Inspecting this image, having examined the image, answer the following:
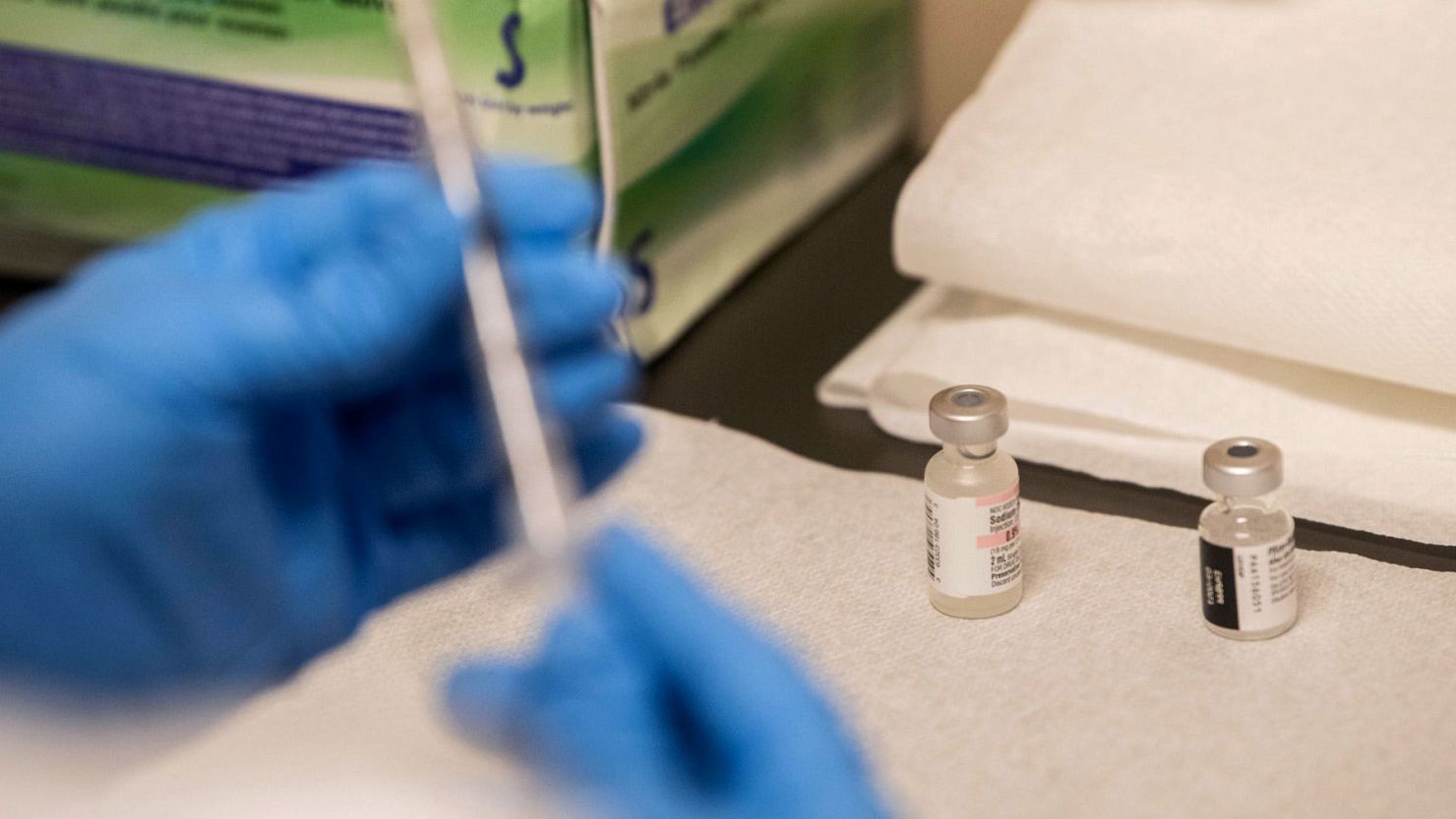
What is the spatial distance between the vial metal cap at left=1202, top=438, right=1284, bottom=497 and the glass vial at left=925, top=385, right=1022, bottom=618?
0.32 ft

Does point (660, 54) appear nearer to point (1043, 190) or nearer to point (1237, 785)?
point (1043, 190)

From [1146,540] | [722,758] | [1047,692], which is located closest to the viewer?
[722,758]

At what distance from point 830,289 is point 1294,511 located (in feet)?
1.31

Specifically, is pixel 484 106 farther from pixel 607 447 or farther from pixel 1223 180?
pixel 1223 180

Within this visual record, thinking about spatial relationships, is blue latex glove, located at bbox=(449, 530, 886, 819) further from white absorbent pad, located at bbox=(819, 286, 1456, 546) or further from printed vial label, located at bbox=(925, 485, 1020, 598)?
white absorbent pad, located at bbox=(819, 286, 1456, 546)

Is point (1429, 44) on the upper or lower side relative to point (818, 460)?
upper

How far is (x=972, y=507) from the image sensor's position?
30.9 inches

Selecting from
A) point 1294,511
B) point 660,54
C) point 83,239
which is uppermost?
point 660,54

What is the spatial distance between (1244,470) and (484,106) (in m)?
0.48

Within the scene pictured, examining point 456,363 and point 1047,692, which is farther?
point 1047,692

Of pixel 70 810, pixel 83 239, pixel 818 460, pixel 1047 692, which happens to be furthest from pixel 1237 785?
pixel 83 239

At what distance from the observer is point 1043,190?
997 millimetres

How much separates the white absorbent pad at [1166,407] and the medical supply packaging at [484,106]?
169 mm

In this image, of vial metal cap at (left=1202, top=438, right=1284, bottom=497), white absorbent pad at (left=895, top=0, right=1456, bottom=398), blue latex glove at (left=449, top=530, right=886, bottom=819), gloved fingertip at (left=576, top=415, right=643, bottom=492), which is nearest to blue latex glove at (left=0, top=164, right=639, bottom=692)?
gloved fingertip at (left=576, top=415, right=643, bottom=492)
